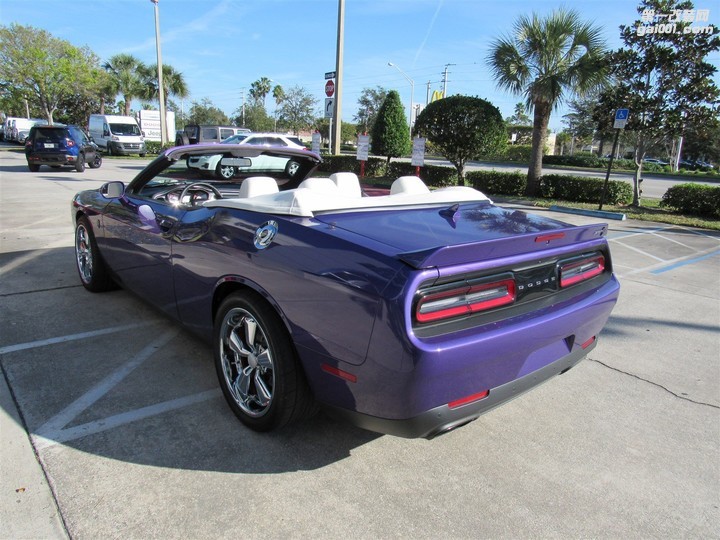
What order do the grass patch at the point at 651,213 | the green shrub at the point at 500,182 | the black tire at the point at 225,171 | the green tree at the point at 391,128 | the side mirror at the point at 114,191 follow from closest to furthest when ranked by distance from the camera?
the side mirror at the point at 114,191
the black tire at the point at 225,171
the grass patch at the point at 651,213
the green shrub at the point at 500,182
the green tree at the point at 391,128

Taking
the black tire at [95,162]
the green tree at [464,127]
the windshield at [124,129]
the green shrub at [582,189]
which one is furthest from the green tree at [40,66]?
the green shrub at [582,189]

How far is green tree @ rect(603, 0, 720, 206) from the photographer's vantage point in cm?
1227

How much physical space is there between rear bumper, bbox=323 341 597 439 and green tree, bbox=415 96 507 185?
13954 mm

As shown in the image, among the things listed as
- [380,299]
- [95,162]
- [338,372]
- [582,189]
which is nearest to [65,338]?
[338,372]

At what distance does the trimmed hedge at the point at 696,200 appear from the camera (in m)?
12.7

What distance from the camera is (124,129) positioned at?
28.9 m

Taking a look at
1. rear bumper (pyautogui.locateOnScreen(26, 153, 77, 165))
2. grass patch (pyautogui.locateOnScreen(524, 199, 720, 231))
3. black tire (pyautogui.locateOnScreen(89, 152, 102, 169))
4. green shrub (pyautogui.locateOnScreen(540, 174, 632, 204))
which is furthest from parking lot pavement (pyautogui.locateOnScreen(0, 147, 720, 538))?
black tire (pyautogui.locateOnScreen(89, 152, 102, 169))

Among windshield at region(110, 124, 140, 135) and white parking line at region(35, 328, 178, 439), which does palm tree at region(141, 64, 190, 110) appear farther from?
white parking line at region(35, 328, 178, 439)

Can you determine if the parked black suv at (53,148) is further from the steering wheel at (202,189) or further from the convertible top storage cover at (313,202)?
the convertible top storage cover at (313,202)

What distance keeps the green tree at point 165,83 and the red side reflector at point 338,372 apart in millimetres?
58654

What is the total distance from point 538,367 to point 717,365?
2473 mm

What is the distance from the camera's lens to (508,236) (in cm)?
235

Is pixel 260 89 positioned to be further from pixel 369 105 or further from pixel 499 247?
pixel 499 247

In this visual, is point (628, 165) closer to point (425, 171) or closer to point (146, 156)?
point (425, 171)
